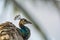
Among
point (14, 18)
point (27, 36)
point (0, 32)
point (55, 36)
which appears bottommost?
point (55, 36)

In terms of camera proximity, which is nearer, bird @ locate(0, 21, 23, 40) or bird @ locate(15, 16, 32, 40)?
bird @ locate(0, 21, 23, 40)

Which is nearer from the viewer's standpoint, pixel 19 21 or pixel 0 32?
pixel 0 32

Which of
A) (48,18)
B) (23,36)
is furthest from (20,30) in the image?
(48,18)

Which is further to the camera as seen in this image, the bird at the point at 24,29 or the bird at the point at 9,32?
the bird at the point at 24,29

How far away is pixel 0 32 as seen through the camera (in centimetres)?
156

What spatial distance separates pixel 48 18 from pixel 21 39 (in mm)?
422

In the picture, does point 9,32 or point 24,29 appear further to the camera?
point 24,29

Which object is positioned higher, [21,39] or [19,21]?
[19,21]

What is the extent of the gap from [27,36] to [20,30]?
111 mm

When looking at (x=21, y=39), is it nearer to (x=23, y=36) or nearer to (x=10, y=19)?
(x=23, y=36)

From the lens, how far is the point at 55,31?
5.52 ft

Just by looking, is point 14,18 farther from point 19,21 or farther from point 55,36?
point 55,36

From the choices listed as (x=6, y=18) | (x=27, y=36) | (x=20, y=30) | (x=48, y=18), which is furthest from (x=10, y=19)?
(x=48, y=18)

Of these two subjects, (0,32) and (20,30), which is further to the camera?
(20,30)
